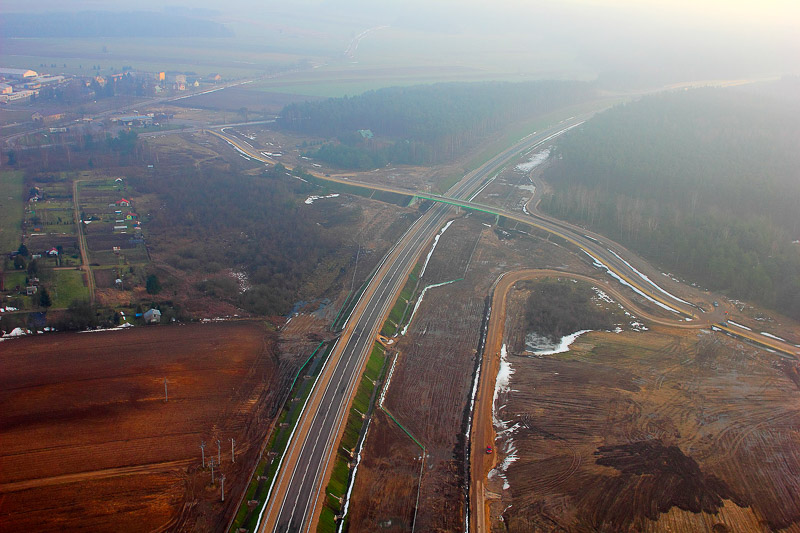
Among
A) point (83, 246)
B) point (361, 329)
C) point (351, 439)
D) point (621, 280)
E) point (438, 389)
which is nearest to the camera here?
point (351, 439)

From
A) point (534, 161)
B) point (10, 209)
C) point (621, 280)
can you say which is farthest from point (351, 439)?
point (534, 161)

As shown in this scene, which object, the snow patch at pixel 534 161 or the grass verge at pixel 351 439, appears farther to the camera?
the snow patch at pixel 534 161

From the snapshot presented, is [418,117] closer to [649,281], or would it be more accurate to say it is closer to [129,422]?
[649,281]

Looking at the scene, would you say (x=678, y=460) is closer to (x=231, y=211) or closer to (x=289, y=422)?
(x=289, y=422)

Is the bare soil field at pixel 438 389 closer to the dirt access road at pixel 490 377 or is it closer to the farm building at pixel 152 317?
the dirt access road at pixel 490 377

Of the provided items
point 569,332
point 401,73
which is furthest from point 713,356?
point 401,73

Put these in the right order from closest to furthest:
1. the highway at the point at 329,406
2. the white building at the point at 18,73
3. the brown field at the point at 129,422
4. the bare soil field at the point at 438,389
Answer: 1. the brown field at the point at 129,422
2. the highway at the point at 329,406
3. the bare soil field at the point at 438,389
4. the white building at the point at 18,73

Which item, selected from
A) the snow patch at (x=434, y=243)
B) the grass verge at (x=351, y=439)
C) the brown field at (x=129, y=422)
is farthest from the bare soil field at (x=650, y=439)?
the snow patch at (x=434, y=243)
